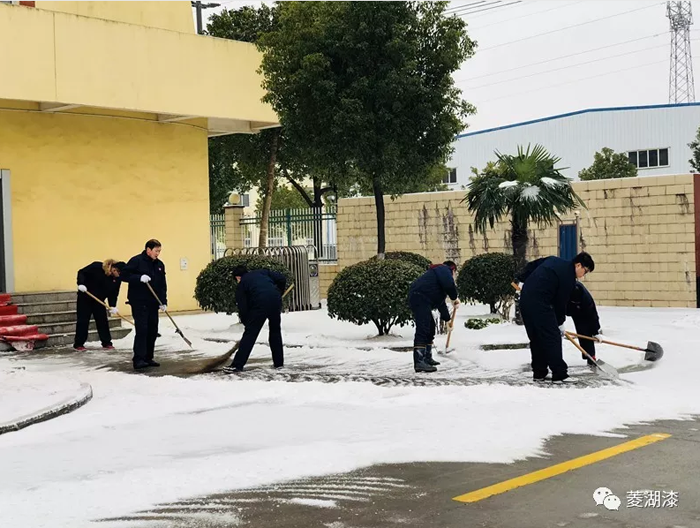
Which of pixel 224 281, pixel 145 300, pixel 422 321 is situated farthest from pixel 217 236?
pixel 422 321

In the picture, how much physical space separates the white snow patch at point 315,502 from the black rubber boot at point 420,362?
610 centimetres

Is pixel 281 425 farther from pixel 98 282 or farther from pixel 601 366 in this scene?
pixel 98 282

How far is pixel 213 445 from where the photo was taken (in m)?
8.12

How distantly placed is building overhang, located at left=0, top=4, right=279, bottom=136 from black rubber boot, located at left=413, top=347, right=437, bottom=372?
9.42 metres

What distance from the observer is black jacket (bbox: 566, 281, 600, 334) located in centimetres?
1203

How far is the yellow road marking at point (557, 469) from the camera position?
248 inches

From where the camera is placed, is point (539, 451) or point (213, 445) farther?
point (213, 445)

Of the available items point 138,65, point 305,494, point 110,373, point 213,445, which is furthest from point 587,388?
point 138,65

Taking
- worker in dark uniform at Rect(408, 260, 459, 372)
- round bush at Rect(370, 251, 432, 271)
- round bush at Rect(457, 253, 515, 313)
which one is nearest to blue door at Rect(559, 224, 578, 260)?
round bush at Rect(370, 251, 432, 271)

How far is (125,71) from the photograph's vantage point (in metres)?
19.5

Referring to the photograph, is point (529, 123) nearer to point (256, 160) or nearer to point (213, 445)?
point (256, 160)

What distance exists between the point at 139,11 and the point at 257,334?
36.2ft

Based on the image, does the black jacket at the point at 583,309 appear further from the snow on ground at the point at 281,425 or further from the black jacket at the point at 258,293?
the black jacket at the point at 258,293

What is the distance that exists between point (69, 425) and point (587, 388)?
5.14 m
